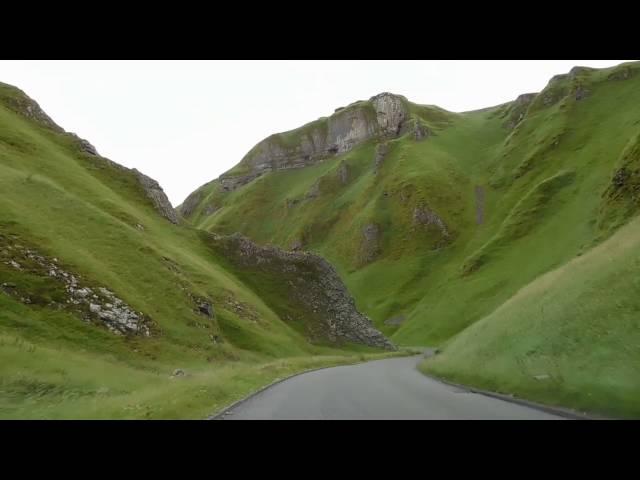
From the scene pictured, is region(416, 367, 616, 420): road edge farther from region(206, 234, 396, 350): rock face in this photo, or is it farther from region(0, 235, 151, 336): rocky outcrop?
region(206, 234, 396, 350): rock face

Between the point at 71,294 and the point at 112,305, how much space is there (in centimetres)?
271

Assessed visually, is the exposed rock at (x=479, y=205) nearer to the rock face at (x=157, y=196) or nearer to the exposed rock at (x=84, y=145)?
the rock face at (x=157, y=196)

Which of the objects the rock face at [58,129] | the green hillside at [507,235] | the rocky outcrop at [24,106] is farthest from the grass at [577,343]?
the rocky outcrop at [24,106]

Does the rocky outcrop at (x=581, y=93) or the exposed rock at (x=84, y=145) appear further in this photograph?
the rocky outcrop at (x=581, y=93)

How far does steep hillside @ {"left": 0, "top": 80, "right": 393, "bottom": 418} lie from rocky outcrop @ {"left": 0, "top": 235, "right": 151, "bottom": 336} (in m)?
0.09

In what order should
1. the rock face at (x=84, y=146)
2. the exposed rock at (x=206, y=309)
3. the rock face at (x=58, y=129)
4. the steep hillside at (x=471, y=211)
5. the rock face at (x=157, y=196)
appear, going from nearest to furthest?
the exposed rock at (x=206, y=309) → the rock face at (x=58, y=129) → the rock face at (x=84, y=146) → the rock face at (x=157, y=196) → the steep hillside at (x=471, y=211)

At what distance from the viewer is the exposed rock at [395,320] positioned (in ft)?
388

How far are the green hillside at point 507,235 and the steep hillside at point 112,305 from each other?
1317 centimetres

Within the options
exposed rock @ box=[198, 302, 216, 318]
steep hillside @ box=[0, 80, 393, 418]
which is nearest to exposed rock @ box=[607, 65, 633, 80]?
steep hillside @ box=[0, 80, 393, 418]

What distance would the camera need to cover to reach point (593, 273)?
Answer: 78.0 ft

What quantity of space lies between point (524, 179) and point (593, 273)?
12640 centimetres

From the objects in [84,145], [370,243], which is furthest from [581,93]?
[84,145]
